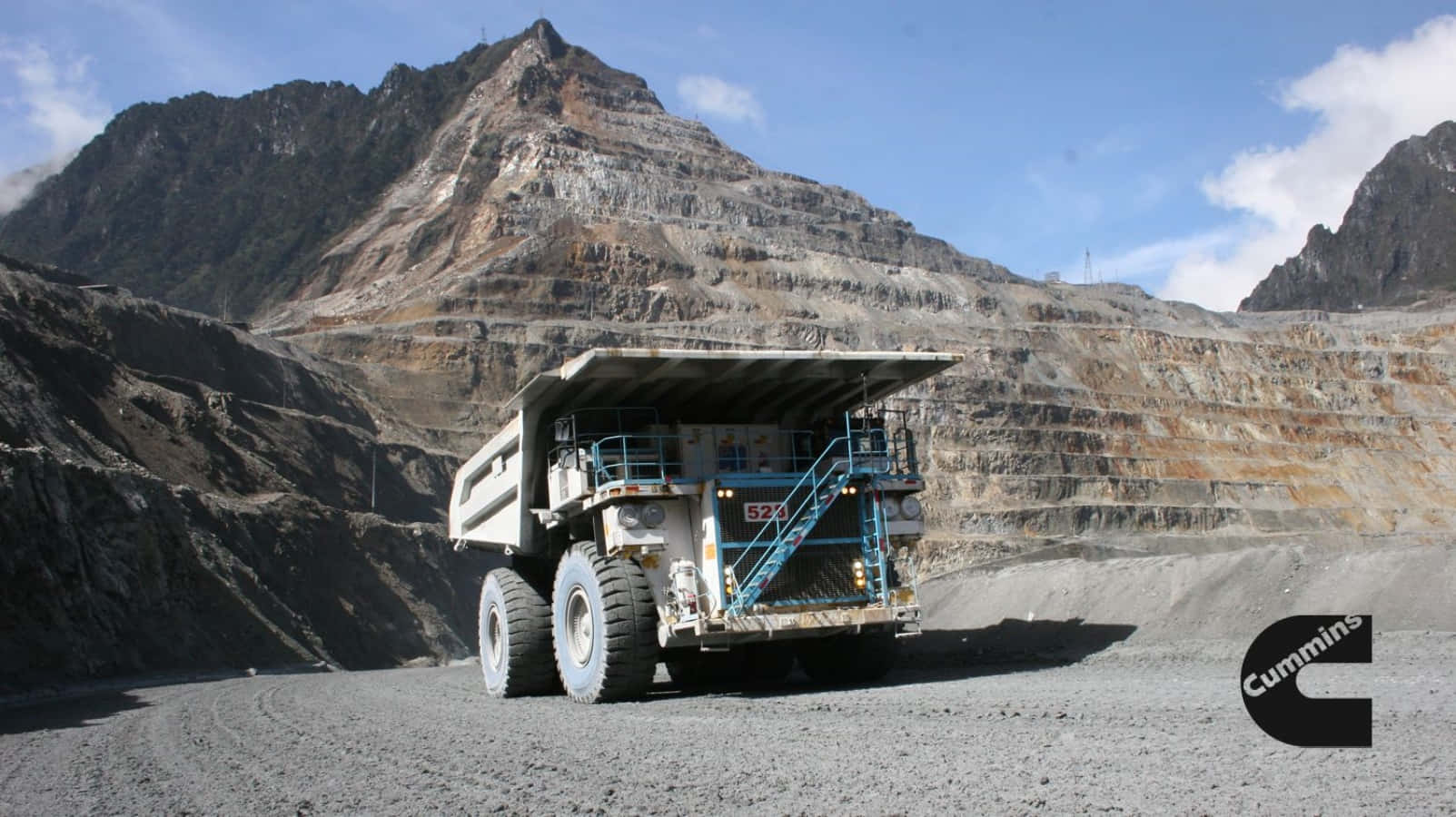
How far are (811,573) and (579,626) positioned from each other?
2.62 meters

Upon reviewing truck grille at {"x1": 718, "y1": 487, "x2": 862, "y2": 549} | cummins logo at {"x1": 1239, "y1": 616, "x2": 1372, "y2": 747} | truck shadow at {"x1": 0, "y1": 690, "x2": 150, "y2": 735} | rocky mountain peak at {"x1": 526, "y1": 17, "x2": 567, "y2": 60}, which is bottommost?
truck shadow at {"x1": 0, "y1": 690, "x2": 150, "y2": 735}

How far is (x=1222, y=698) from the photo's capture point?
9172 millimetres

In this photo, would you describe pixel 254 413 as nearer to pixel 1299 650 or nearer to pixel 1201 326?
pixel 1299 650

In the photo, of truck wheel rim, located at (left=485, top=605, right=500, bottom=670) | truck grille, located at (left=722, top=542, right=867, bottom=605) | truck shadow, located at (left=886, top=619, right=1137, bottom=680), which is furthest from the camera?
truck wheel rim, located at (left=485, top=605, right=500, bottom=670)

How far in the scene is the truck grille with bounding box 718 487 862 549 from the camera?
1233 cm

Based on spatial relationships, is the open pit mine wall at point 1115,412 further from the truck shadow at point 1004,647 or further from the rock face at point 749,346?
the truck shadow at point 1004,647

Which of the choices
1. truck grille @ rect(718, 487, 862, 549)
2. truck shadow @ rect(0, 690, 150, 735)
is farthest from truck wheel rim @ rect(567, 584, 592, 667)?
truck shadow @ rect(0, 690, 150, 735)

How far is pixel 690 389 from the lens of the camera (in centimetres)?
1346

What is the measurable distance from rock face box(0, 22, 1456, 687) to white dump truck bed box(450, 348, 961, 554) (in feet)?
69.4

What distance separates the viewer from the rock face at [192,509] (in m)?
23.6

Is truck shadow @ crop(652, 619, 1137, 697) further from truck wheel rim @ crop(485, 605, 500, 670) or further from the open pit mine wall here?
the open pit mine wall

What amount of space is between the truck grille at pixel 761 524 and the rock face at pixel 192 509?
13.9 meters

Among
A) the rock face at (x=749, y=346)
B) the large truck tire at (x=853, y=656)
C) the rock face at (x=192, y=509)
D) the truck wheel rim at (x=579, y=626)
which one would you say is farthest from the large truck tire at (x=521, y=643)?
the rock face at (x=749, y=346)

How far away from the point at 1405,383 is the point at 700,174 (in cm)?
6253
